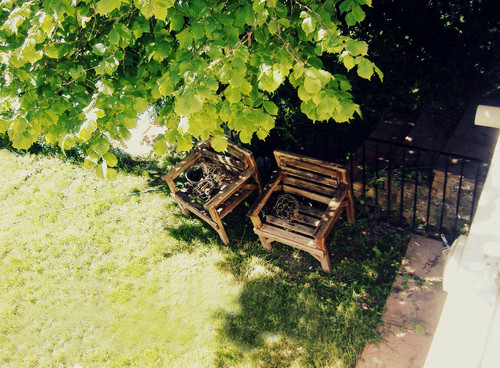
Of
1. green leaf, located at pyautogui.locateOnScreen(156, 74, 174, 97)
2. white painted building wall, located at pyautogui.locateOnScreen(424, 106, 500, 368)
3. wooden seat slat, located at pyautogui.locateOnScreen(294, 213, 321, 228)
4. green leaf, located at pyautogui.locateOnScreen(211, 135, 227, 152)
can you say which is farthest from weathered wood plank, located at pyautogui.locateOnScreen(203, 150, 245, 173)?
white painted building wall, located at pyautogui.locateOnScreen(424, 106, 500, 368)

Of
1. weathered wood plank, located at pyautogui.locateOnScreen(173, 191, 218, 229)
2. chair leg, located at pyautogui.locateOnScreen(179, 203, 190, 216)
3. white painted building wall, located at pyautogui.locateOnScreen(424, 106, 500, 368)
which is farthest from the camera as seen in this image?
chair leg, located at pyautogui.locateOnScreen(179, 203, 190, 216)

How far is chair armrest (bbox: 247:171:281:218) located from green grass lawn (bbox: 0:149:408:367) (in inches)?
30.3

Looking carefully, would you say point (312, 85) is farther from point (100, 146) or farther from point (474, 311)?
point (474, 311)

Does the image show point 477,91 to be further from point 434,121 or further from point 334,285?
point 334,285

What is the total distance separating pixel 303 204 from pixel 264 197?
2.31ft

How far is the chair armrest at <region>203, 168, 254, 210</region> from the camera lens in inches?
214

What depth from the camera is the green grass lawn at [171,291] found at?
15.9ft

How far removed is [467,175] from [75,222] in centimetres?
576

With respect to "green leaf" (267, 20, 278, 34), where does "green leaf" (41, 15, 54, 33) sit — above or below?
above

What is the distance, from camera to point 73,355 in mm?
5270

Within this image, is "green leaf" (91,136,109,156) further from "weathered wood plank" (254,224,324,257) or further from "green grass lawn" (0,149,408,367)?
"green grass lawn" (0,149,408,367)

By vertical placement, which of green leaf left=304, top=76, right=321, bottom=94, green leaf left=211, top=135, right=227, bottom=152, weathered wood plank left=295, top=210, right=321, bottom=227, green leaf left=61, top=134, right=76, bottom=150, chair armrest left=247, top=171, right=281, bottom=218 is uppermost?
green leaf left=304, top=76, right=321, bottom=94

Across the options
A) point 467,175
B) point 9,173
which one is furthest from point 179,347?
point 9,173

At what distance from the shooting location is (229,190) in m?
5.53
